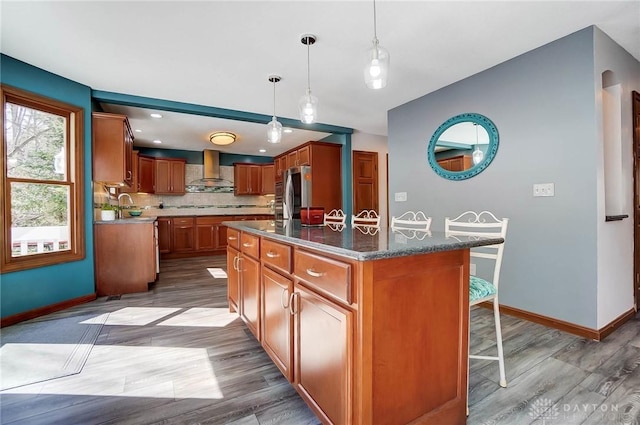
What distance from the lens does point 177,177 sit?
652 cm

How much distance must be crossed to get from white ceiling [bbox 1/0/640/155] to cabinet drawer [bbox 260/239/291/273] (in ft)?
5.13

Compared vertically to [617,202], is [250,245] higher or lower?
lower

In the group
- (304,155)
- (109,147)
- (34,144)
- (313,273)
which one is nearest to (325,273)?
(313,273)

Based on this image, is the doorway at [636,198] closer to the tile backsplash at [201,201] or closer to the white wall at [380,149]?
the white wall at [380,149]

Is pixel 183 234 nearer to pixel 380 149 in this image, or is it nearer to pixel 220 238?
pixel 220 238

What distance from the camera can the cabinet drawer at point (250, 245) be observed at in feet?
6.27

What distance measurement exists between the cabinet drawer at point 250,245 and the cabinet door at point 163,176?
16.3 feet

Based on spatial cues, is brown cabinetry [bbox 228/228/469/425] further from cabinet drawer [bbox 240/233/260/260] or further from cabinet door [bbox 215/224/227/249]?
cabinet door [bbox 215/224/227/249]

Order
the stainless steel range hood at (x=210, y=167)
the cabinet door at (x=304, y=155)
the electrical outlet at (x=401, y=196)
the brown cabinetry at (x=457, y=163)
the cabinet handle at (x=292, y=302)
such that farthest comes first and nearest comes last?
the stainless steel range hood at (x=210, y=167)
the cabinet door at (x=304, y=155)
the electrical outlet at (x=401, y=196)
the brown cabinetry at (x=457, y=163)
the cabinet handle at (x=292, y=302)

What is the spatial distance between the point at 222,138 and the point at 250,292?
13.6 feet

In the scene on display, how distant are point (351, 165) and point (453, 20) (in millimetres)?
3153

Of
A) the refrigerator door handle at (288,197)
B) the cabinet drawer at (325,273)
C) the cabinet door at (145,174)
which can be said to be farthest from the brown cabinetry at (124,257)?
the cabinet drawer at (325,273)

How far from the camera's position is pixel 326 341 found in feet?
3.87

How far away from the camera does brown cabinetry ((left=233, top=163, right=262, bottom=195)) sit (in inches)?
279
